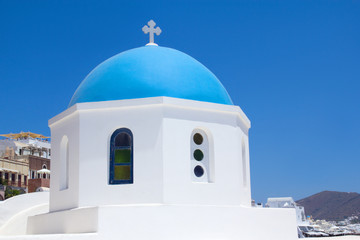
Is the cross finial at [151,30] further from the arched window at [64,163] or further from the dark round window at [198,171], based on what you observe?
the dark round window at [198,171]

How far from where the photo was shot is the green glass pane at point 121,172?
11.4 meters

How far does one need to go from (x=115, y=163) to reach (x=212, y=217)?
2565 mm

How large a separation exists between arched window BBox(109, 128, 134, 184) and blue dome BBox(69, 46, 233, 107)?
3.00 feet

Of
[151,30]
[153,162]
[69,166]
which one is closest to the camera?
[153,162]

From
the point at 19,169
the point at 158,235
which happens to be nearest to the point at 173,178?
the point at 158,235

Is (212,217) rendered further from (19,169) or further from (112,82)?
(19,169)

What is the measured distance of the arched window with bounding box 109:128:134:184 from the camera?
37.2 ft

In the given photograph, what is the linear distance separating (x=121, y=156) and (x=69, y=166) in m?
1.41

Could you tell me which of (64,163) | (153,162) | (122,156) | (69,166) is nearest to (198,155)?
(153,162)

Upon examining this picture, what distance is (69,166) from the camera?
Answer: 1188 cm

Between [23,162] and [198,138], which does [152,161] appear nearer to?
[198,138]

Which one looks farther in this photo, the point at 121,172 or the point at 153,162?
the point at 121,172

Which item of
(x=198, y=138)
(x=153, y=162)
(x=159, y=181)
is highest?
(x=198, y=138)

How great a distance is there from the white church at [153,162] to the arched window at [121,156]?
0.02 metres
